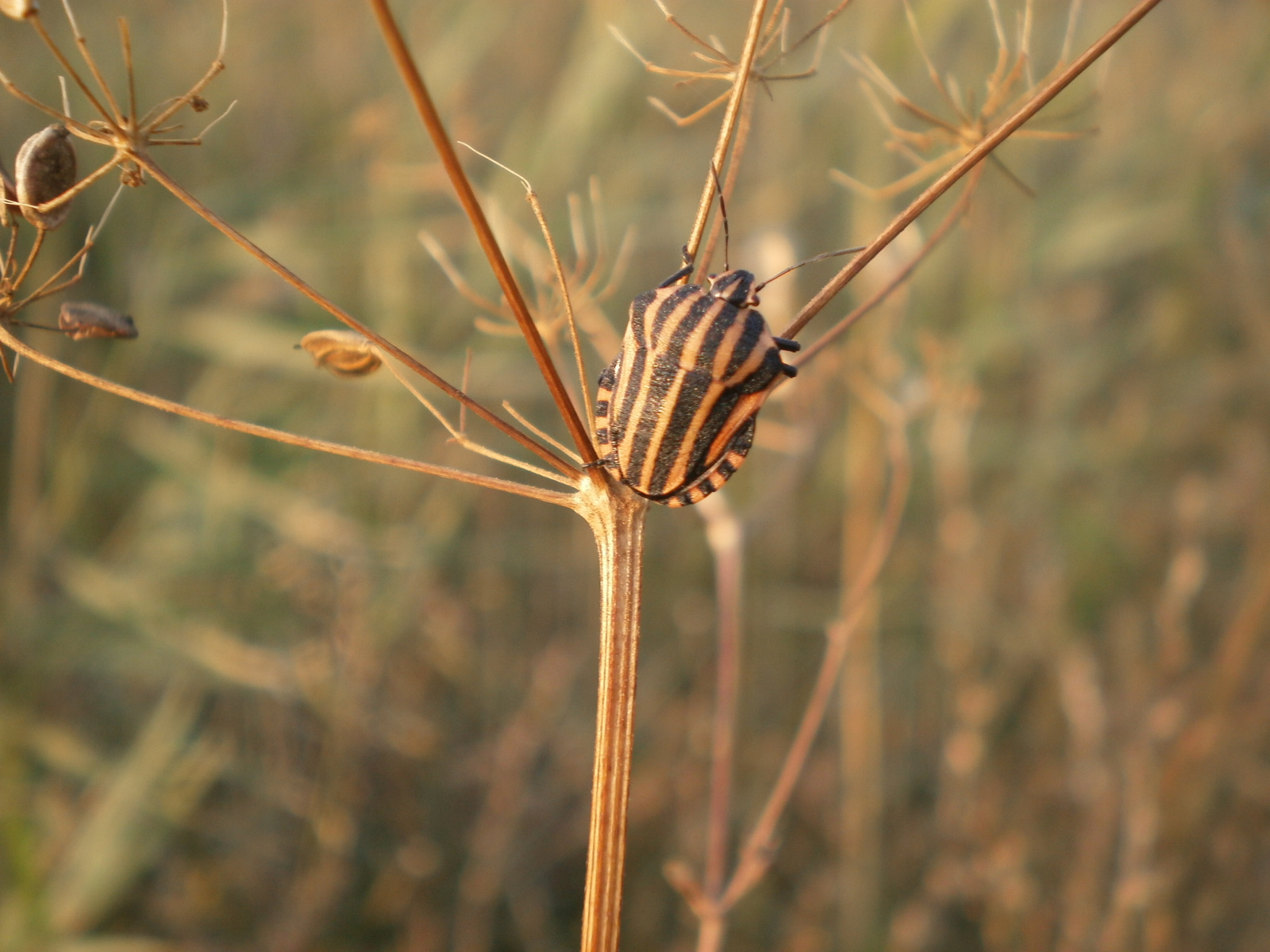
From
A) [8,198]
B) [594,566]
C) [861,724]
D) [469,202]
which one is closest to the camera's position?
[469,202]

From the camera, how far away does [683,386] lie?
41.9 inches

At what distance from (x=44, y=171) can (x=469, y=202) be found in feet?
1.76

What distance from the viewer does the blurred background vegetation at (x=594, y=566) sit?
2992mm

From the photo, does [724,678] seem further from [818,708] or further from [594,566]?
[594,566]

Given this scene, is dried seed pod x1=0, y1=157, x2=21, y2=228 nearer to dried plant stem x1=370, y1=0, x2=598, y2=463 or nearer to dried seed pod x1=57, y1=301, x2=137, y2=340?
dried seed pod x1=57, y1=301, x2=137, y2=340

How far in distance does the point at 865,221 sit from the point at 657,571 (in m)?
1.65

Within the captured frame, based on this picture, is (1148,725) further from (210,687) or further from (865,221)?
(210,687)

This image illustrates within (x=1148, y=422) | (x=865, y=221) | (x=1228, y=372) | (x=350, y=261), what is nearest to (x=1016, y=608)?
(x=1148, y=422)

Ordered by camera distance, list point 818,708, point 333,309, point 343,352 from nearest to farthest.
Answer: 1. point 333,309
2. point 343,352
3. point 818,708

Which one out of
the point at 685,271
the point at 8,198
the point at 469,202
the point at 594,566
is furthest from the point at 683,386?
the point at 594,566

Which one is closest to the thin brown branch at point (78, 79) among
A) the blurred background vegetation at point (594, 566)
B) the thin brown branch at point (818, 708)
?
the thin brown branch at point (818, 708)

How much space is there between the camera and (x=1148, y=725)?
2920mm

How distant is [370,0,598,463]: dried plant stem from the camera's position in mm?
776

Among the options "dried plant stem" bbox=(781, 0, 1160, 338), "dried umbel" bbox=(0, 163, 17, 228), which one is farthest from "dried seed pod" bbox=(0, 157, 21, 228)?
"dried plant stem" bbox=(781, 0, 1160, 338)
